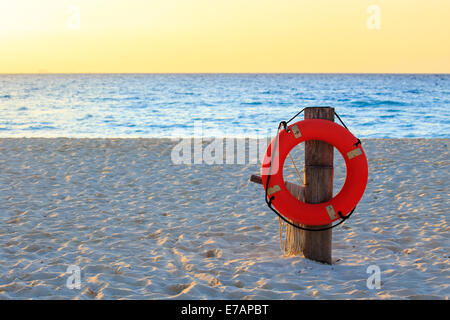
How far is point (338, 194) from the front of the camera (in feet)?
8.73

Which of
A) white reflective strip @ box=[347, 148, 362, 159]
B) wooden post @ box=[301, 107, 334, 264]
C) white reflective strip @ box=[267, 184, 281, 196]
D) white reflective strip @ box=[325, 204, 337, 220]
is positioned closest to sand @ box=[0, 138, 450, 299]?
wooden post @ box=[301, 107, 334, 264]

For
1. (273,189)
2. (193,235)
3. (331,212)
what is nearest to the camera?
(331,212)

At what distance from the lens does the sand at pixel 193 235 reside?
237cm

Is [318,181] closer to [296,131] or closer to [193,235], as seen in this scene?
[296,131]

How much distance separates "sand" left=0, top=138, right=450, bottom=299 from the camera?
2.37 metres

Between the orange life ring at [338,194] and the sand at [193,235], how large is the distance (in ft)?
1.06

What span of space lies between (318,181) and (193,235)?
114 cm

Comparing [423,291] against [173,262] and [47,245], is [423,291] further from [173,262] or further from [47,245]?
[47,245]

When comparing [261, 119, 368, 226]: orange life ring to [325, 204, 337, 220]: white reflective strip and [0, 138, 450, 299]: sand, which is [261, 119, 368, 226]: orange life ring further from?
[0, 138, 450, 299]: sand

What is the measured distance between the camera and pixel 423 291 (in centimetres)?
227

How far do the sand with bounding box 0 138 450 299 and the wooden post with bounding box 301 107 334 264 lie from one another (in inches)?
3.1

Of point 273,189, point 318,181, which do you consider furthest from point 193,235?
point 318,181

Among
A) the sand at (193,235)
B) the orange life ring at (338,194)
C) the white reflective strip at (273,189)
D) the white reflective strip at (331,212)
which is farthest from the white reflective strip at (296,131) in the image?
the sand at (193,235)
